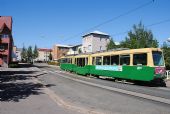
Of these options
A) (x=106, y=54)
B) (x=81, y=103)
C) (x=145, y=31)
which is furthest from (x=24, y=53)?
(x=81, y=103)

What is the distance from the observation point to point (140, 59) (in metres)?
24.4

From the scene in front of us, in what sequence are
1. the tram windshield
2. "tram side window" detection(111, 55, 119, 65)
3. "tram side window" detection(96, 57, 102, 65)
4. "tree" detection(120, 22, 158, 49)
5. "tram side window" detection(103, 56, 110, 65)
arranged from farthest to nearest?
"tree" detection(120, 22, 158, 49) → "tram side window" detection(96, 57, 102, 65) → "tram side window" detection(103, 56, 110, 65) → "tram side window" detection(111, 55, 119, 65) → the tram windshield

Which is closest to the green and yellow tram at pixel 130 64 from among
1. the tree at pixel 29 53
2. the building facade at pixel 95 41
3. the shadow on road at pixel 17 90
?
the shadow on road at pixel 17 90

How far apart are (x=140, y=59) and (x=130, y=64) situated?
142cm

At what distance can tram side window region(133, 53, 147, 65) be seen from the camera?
23.9 m

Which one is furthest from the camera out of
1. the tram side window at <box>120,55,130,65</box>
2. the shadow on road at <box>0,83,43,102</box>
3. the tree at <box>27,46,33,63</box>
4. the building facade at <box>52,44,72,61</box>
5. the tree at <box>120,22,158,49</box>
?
the building facade at <box>52,44,72,61</box>

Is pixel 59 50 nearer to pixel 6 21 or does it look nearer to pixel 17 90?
pixel 6 21

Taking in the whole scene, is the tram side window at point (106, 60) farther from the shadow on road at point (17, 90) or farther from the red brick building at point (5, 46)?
the red brick building at point (5, 46)

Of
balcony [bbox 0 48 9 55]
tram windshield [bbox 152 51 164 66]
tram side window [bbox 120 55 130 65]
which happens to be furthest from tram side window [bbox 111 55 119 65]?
balcony [bbox 0 48 9 55]

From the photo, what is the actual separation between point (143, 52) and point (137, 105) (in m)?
11.3

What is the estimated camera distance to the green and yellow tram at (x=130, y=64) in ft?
76.8

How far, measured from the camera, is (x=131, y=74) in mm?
25328

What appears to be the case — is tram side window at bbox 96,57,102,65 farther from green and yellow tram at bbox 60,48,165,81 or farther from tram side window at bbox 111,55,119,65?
tram side window at bbox 111,55,119,65

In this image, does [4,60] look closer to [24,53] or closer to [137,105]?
[137,105]
